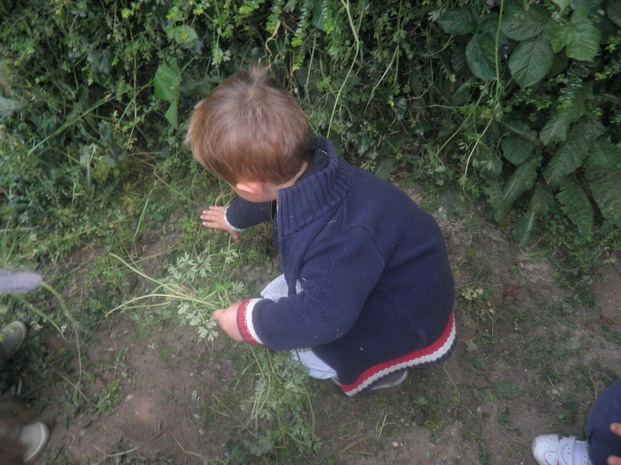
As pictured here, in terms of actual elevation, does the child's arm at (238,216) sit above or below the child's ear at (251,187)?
below

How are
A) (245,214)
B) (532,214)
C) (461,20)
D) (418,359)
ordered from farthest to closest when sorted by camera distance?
(532,214) < (245,214) < (461,20) < (418,359)

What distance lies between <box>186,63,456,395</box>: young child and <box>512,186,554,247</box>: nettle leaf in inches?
35.0

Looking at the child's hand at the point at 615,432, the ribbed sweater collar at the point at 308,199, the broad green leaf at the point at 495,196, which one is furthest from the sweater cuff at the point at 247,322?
the broad green leaf at the point at 495,196

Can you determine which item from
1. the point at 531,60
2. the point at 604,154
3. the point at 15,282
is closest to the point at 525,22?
the point at 531,60

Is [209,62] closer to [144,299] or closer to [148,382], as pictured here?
[144,299]

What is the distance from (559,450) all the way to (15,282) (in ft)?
7.54

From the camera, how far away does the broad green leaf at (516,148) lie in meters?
2.14

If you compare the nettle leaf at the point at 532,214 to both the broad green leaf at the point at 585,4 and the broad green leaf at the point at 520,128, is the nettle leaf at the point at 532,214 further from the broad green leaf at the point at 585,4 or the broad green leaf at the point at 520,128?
the broad green leaf at the point at 585,4

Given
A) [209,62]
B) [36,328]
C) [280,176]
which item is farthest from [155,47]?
[36,328]

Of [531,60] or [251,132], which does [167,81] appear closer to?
[251,132]

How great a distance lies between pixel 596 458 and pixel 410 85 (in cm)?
182

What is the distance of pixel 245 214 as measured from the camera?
2020 millimetres

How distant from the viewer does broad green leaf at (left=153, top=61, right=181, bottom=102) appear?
7.01 ft

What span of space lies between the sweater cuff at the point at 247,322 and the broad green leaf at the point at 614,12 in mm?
1686
